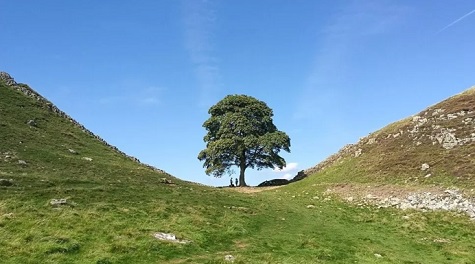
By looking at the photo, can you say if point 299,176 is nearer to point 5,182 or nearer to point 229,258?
point 5,182

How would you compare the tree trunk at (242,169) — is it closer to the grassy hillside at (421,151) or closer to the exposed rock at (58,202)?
the grassy hillside at (421,151)

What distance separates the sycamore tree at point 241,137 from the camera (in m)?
81.3

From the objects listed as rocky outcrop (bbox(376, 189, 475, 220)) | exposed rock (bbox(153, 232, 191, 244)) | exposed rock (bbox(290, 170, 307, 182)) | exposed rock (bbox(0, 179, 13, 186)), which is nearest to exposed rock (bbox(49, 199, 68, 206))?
exposed rock (bbox(0, 179, 13, 186))

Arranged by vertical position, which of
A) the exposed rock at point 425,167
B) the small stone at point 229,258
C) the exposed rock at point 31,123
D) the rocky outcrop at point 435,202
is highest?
the exposed rock at point 31,123

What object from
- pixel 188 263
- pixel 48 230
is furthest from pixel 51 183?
pixel 188 263

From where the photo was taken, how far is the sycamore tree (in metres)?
81.3

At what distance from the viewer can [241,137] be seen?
82500mm

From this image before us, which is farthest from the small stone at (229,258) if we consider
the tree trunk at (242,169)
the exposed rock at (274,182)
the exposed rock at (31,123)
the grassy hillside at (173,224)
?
the tree trunk at (242,169)

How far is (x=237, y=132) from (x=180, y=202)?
150 feet

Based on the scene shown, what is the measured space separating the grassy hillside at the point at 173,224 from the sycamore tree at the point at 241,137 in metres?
27.1

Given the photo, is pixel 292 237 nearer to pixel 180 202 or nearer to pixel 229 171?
pixel 180 202

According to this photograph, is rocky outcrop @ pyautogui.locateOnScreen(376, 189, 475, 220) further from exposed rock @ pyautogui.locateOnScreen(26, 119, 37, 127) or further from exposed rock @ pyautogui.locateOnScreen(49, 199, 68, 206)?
exposed rock @ pyautogui.locateOnScreen(26, 119, 37, 127)

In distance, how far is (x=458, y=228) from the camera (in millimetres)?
38438

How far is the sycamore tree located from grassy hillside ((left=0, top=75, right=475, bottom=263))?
1067 inches
